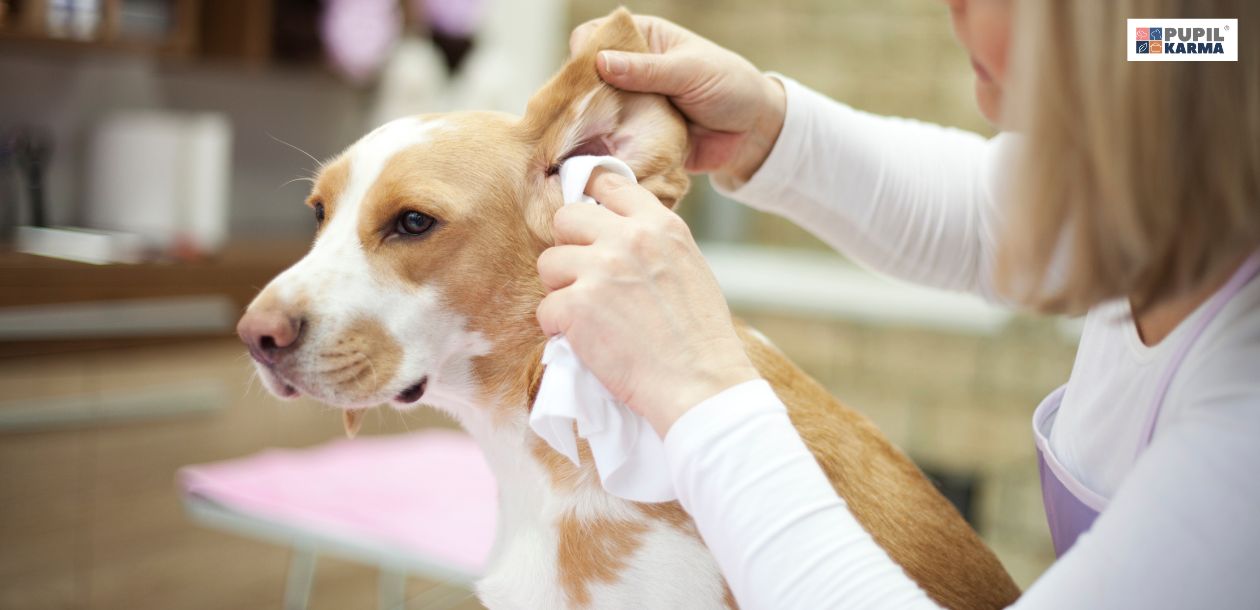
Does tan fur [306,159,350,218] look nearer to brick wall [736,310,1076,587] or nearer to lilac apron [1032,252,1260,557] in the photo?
lilac apron [1032,252,1260,557]

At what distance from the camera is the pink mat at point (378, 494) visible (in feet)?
5.88

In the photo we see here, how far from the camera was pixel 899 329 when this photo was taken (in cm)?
401

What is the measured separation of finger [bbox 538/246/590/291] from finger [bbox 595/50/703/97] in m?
0.19

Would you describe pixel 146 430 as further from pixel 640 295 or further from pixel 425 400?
pixel 640 295

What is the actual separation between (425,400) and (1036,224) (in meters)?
0.57

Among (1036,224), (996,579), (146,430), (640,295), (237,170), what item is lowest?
(146,430)

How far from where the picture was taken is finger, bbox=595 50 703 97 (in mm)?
889

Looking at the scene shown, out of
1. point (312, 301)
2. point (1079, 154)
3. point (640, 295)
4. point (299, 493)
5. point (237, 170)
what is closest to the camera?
point (1079, 154)

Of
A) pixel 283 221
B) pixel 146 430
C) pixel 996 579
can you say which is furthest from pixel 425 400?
pixel 283 221

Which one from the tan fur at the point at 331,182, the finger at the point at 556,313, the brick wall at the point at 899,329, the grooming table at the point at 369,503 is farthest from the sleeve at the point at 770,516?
the brick wall at the point at 899,329

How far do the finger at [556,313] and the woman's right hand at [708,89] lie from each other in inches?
9.3

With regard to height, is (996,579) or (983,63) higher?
(983,63)

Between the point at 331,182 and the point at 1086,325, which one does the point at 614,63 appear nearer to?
the point at 331,182

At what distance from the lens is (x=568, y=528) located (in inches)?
34.1
